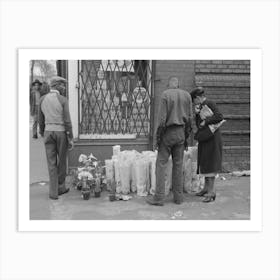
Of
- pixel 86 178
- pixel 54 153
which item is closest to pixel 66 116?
pixel 54 153

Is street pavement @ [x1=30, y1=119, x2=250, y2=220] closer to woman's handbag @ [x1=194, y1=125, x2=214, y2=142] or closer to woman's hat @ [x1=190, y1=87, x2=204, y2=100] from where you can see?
woman's handbag @ [x1=194, y1=125, x2=214, y2=142]

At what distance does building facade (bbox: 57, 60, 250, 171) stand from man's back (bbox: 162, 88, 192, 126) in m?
1.89

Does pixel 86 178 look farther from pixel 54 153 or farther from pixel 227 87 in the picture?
pixel 227 87

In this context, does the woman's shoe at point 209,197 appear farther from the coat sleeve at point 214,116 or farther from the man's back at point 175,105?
the man's back at point 175,105

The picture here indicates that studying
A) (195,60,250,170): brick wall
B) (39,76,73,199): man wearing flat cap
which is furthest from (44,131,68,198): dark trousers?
(195,60,250,170): brick wall

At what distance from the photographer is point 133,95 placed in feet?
26.8

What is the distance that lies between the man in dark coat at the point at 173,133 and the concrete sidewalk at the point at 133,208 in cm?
25

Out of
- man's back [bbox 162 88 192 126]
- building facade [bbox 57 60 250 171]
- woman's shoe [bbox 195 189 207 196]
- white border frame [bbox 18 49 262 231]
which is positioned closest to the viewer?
white border frame [bbox 18 49 262 231]

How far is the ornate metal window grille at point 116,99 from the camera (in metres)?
7.97

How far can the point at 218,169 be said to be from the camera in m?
6.45

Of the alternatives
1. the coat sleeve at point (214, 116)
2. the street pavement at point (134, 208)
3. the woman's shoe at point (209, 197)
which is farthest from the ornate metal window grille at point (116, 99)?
the woman's shoe at point (209, 197)

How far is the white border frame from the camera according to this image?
503 centimetres

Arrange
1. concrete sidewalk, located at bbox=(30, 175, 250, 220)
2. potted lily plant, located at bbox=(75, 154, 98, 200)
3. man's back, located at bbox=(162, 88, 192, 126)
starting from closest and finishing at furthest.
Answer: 1. concrete sidewalk, located at bbox=(30, 175, 250, 220)
2. man's back, located at bbox=(162, 88, 192, 126)
3. potted lily plant, located at bbox=(75, 154, 98, 200)
